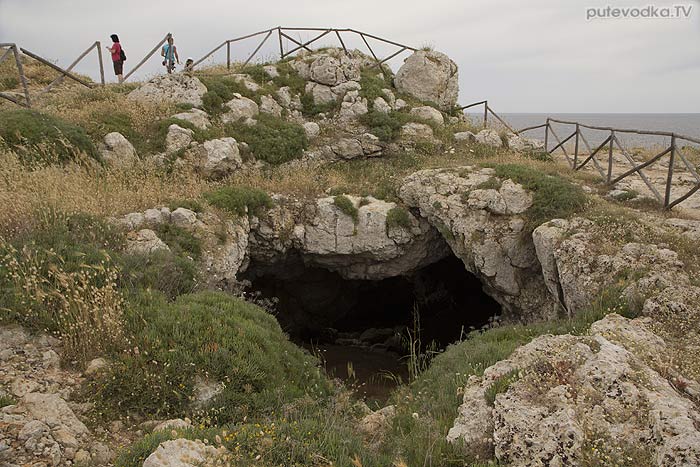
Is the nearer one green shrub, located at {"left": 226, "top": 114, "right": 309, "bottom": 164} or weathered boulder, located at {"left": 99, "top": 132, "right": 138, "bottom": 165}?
weathered boulder, located at {"left": 99, "top": 132, "right": 138, "bottom": 165}

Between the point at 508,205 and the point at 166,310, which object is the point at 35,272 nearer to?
the point at 166,310

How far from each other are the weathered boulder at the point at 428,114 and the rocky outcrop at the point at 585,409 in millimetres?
13280

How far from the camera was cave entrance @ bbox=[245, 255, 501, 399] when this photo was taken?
1736 cm

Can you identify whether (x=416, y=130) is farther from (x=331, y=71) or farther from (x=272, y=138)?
(x=272, y=138)

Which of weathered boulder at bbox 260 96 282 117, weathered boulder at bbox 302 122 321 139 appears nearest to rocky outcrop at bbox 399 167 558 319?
weathered boulder at bbox 302 122 321 139

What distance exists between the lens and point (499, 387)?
5316mm

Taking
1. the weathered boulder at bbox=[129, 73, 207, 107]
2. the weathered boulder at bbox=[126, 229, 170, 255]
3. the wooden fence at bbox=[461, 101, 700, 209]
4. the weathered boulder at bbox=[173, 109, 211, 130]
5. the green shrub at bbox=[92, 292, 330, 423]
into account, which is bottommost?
the green shrub at bbox=[92, 292, 330, 423]

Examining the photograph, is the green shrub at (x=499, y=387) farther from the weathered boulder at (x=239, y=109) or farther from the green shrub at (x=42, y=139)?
the weathered boulder at (x=239, y=109)

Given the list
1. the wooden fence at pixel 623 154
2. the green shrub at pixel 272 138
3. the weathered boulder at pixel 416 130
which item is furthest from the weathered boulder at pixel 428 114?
the green shrub at pixel 272 138

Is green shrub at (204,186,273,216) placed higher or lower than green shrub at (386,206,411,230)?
higher

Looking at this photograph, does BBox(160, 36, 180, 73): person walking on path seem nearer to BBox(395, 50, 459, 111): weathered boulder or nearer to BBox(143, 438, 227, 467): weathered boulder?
BBox(395, 50, 459, 111): weathered boulder

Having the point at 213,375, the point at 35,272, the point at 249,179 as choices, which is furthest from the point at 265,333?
the point at 249,179

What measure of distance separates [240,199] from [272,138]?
161 inches

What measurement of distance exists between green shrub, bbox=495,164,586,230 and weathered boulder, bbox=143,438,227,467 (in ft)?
32.3
